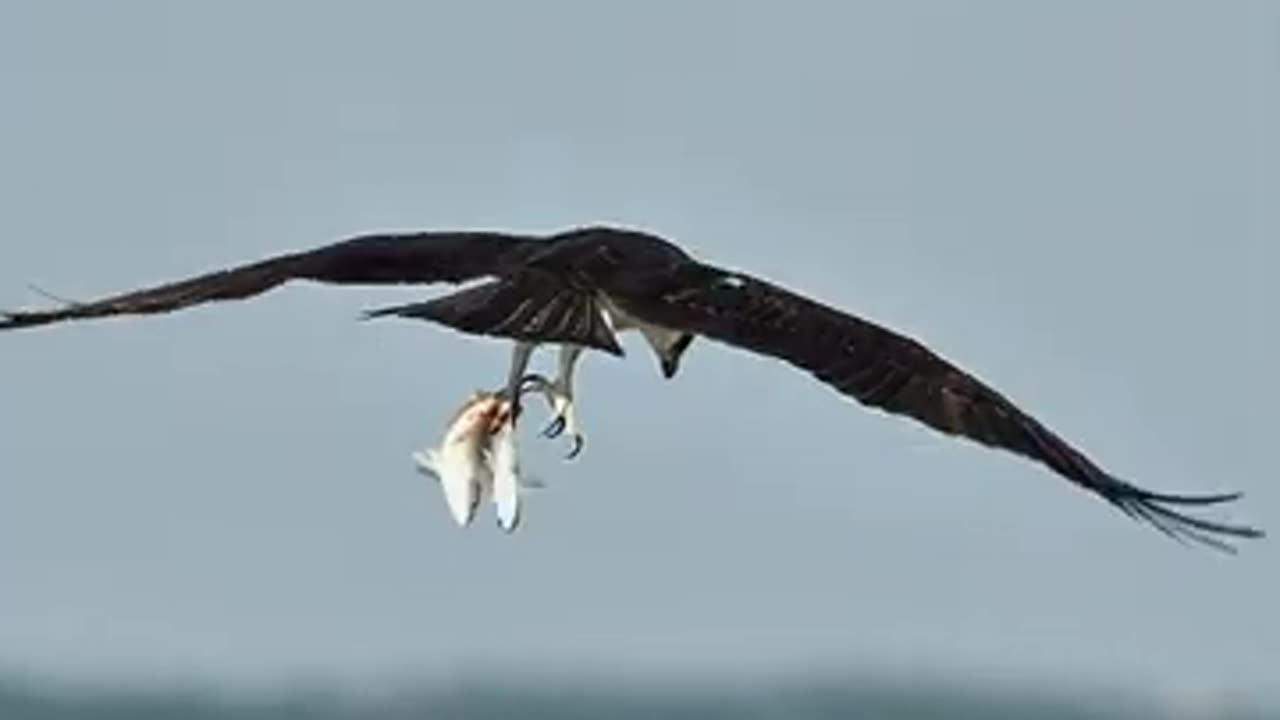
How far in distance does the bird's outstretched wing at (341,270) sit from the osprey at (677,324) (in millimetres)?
18

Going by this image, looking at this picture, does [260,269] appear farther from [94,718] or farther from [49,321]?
[94,718]

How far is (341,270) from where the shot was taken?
23.6 m

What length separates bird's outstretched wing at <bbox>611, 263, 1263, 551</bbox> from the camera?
853 inches

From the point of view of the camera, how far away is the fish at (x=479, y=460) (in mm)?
22109

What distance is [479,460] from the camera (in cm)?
2238

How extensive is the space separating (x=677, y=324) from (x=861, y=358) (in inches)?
33.0

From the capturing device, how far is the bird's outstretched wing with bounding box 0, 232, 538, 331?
76.3 feet

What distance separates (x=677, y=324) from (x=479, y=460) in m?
1.09

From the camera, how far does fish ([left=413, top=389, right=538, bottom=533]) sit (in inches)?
870

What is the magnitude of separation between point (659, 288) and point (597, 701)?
338 feet

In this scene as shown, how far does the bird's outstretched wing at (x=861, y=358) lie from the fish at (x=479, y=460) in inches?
32.0

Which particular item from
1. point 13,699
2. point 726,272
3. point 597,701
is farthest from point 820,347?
point 597,701

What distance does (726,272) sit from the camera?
2219cm

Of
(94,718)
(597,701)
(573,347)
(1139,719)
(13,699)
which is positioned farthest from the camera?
(597,701)
